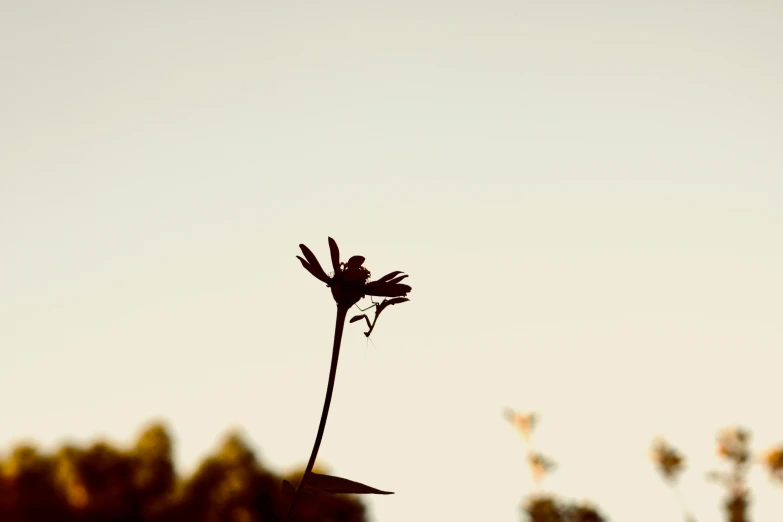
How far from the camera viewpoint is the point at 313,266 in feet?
5.31

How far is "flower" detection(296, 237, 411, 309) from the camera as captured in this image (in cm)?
157

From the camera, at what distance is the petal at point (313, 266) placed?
160 cm

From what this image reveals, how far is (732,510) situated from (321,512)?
19.1 meters

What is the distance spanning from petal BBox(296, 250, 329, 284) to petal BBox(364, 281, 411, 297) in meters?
0.12

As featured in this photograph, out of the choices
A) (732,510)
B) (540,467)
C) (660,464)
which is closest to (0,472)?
(540,467)

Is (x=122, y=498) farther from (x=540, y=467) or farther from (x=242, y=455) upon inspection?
(x=540, y=467)

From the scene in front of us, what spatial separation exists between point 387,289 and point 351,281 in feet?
0.38

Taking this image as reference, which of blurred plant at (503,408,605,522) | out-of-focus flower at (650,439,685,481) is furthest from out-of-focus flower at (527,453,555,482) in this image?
out-of-focus flower at (650,439,685,481)

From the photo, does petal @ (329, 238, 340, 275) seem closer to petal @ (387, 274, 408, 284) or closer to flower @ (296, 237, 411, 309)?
flower @ (296, 237, 411, 309)

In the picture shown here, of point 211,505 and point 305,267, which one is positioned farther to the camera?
point 211,505

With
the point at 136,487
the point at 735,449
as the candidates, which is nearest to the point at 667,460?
the point at 735,449

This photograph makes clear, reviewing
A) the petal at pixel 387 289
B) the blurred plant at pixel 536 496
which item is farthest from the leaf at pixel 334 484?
the blurred plant at pixel 536 496

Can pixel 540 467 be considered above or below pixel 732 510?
below

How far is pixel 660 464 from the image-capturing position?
26.9 m
